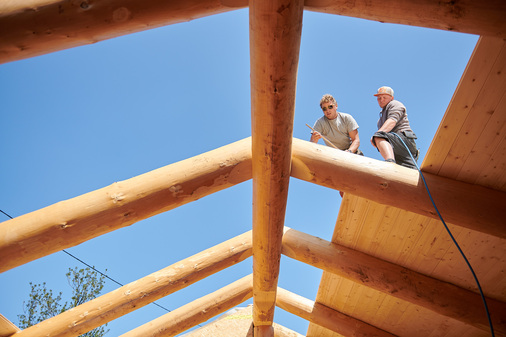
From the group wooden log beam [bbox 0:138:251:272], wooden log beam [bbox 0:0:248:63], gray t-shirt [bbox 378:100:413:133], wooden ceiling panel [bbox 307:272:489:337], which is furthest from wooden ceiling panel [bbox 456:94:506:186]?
wooden ceiling panel [bbox 307:272:489:337]

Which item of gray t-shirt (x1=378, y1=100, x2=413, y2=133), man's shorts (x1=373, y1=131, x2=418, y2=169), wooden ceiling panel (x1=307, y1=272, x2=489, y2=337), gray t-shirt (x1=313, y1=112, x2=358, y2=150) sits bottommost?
wooden ceiling panel (x1=307, y1=272, x2=489, y2=337)

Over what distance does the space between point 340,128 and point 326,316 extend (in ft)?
10.6

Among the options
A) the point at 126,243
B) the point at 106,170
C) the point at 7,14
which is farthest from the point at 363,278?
the point at 126,243

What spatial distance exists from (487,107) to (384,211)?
1383 mm

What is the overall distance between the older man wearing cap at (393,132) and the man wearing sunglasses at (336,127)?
1.27ft

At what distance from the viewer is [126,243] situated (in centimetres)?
938

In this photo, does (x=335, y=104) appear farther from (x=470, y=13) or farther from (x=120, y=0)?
(x=120, y=0)

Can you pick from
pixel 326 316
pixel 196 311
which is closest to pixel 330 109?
pixel 326 316

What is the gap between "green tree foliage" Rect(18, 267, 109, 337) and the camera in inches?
326

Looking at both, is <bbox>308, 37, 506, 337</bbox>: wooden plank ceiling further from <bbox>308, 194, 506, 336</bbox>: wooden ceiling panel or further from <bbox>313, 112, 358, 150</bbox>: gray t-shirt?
<bbox>313, 112, 358, 150</bbox>: gray t-shirt

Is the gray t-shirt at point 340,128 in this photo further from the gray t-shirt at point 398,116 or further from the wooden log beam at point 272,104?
the wooden log beam at point 272,104

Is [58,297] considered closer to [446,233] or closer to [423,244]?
[423,244]

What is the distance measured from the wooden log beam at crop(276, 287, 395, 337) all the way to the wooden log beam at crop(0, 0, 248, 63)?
4.85 metres

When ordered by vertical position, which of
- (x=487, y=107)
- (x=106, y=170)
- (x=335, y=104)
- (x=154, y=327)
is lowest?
(x=154, y=327)
